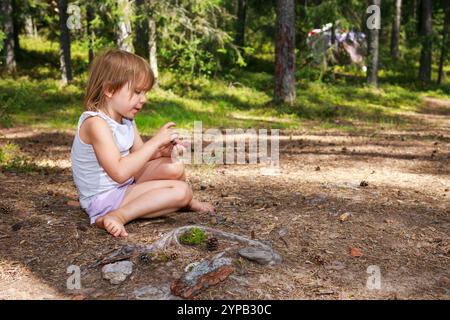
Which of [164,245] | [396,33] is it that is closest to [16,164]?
[164,245]

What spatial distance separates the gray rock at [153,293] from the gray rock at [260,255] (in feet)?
2.25

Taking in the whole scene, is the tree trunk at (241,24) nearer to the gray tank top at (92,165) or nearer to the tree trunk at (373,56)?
the tree trunk at (373,56)

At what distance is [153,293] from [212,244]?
28.9 inches

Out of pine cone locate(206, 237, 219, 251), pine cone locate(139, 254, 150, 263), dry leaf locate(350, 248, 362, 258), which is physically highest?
pine cone locate(206, 237, 219, 251)

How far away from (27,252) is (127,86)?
1608mm

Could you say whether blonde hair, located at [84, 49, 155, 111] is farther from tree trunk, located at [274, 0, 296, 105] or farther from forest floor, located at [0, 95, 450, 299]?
tree trunk, located at [274, 0, 296, 105]

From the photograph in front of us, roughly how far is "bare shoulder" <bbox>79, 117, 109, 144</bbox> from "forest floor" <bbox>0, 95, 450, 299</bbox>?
2.76 feet

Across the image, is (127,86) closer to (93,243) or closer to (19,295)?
(93,243)

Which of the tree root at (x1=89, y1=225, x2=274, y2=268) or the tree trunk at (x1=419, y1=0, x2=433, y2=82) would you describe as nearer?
the tree root at (x1=89, y1=225, x2=274, y2=268)

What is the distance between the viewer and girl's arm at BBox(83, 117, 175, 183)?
3.95 metres

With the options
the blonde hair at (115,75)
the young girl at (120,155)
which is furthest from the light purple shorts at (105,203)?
the blonde hair at (115,75)

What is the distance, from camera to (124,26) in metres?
14.7

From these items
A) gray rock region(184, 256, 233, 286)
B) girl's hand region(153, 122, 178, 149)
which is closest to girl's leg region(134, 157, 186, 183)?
girl's hand region(153, 122, 178, 149)
